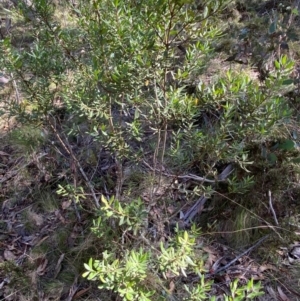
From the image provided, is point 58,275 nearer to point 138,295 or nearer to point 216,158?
point 138,295

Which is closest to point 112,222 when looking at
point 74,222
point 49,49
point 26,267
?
point 74,222

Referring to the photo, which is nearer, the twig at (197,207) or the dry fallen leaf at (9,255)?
the twig at (197,207)

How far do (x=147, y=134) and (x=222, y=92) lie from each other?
155 cm

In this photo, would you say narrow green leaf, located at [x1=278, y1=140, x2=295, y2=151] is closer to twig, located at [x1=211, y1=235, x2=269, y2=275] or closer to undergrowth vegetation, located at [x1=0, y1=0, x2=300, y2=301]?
undergrowth vegetation, located at [x1=0, y1=0, x2=300, y2=301]

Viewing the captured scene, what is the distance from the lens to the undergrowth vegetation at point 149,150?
140cm

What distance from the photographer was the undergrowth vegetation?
4.58 feet

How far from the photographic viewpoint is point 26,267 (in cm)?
243

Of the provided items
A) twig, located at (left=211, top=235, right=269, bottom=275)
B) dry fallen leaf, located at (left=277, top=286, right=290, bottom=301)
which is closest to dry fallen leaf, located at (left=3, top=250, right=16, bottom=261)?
twig, located at (left=211, top=235, right=269, bottom=275)

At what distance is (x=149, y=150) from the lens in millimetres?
2775

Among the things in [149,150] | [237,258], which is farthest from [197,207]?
[149,150]

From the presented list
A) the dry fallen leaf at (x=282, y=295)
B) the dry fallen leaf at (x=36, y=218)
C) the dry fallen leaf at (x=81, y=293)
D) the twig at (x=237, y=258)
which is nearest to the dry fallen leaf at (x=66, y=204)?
the dry fallen leaf at (x=36, y=218)

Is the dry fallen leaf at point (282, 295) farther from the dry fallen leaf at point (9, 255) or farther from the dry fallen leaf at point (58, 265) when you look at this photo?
the dry fallen leaf at point (9, 255)

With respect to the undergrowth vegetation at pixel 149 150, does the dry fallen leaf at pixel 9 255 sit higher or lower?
lower

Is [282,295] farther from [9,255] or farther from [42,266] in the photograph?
[9,255]
